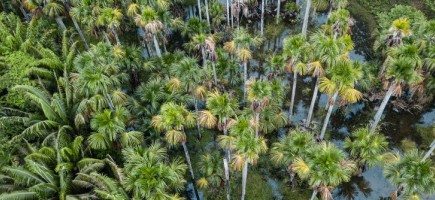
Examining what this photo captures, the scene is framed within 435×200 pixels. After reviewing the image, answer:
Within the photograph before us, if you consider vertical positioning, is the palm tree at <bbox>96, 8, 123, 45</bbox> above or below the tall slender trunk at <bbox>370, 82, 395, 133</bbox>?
above

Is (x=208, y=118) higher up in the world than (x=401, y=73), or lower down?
lower down

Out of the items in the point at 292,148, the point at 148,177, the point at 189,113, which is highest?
the point at 189,113

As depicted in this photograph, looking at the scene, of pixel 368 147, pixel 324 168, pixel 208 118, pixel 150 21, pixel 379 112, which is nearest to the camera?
pixel 324 168

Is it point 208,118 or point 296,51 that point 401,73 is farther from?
point 208,118

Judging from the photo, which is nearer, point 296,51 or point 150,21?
point 296,51

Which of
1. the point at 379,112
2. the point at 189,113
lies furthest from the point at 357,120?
the point at 189,113

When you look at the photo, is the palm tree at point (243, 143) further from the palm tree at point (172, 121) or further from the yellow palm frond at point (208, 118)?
the palm tree at point (172, 121)

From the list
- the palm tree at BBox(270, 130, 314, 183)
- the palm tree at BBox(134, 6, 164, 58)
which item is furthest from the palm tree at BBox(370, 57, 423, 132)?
the palm tree at BBox(134, 6, 164, 58)

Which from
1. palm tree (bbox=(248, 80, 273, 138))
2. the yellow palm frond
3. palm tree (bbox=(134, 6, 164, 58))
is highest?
palm tree (bbox=(134, 6, 164, 58))

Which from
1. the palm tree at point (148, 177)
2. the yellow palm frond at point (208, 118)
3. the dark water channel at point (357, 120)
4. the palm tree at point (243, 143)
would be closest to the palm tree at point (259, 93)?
the palm tree at point (243, 143)

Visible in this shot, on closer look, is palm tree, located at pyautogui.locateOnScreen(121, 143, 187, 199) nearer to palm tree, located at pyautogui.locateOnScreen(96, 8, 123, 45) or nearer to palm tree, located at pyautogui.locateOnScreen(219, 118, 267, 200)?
palm tree, located at pyautogui.locateOnScreen(219, 118, 267, 200)

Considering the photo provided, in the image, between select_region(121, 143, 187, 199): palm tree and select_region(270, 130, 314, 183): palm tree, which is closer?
select_region(121, 143, 187, 199): palm tree
